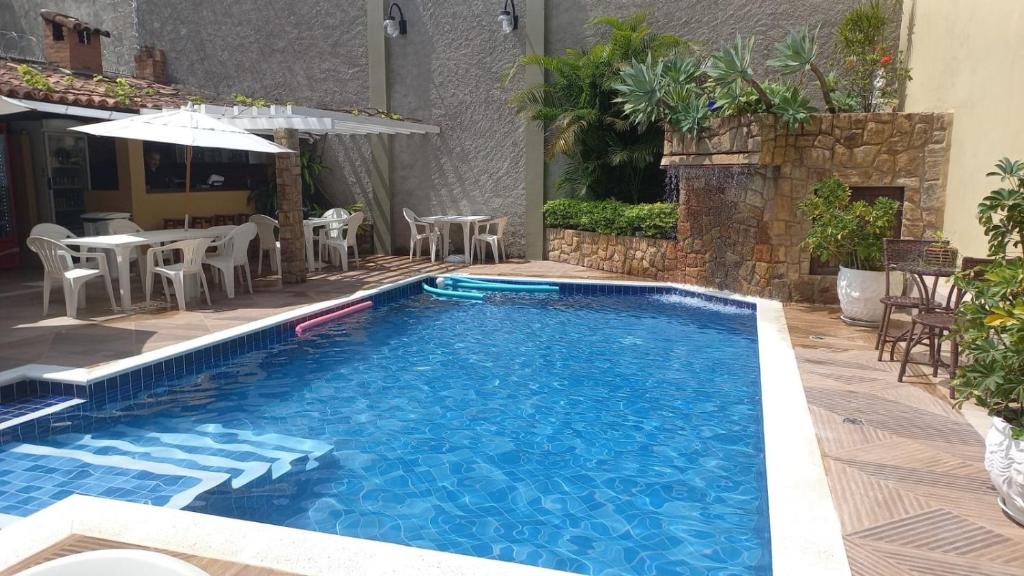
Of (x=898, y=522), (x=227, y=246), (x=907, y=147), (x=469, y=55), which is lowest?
(x=898, y=522)

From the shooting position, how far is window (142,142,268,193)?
14.1m

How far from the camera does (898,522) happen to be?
377 centimetres

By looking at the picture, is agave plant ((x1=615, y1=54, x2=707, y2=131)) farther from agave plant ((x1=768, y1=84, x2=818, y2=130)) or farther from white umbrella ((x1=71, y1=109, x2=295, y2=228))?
white umbrella ((x1=71, y1=109, x2=295, y2=228))

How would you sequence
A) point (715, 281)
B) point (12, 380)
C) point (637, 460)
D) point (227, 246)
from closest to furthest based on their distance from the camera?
point (637, 460) → point (12, 380) → point (227, 246) → point (715, 281)

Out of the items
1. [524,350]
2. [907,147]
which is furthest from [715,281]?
[524,350]

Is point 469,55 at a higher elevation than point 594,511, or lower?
higher

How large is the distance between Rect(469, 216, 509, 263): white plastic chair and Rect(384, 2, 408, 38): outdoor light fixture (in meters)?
4.78

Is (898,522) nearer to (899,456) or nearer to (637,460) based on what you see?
(899,456)

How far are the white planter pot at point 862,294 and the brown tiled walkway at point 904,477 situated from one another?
1925 mm

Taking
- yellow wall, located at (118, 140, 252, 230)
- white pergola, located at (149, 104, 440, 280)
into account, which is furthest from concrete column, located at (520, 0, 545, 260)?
yellow wall, located at (118, 140, 252, 230)

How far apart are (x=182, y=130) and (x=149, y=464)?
5.66 m

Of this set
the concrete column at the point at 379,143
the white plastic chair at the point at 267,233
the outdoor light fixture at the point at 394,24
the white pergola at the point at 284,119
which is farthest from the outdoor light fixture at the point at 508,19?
the white plastic chair at the point at 267,233

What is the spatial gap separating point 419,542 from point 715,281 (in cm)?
855

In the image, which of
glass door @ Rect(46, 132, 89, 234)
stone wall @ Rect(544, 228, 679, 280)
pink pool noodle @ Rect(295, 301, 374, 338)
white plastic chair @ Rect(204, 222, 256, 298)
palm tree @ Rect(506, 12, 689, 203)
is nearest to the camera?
pink pool noodle @ Rect(295, 301, 374, 338)
